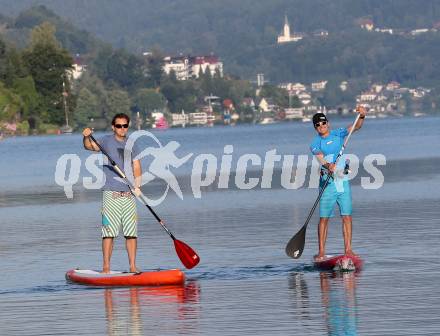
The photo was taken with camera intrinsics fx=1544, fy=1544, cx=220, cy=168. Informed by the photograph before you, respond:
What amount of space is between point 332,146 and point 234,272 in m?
2.18

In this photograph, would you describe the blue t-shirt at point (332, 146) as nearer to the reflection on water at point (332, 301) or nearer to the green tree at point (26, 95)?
the reflection on water at point (332, 301)

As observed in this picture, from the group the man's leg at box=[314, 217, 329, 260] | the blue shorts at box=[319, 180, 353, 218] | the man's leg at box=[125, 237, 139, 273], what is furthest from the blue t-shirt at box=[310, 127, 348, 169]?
the man's leg at box=[125, 237, 139, 273]

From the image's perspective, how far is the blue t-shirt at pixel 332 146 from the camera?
21125 millimetres

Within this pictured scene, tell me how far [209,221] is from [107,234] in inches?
420

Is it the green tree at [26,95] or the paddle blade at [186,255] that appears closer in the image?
the paddle blade at [186,255]

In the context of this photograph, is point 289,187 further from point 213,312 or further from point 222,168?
point 213,312

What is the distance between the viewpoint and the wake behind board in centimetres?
1972

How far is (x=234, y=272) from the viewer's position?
2103 cm

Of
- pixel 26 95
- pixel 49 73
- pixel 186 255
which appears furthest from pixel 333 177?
pixel 49 73

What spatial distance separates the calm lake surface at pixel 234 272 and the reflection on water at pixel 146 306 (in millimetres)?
20

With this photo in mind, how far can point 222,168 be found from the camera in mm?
57469

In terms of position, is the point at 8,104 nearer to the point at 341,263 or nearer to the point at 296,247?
the point at 296,247

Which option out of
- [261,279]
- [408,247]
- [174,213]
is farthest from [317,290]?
[174,213]

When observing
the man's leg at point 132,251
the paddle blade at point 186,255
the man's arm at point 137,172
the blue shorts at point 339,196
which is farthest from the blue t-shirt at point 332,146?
the man's leg at point 132,251
